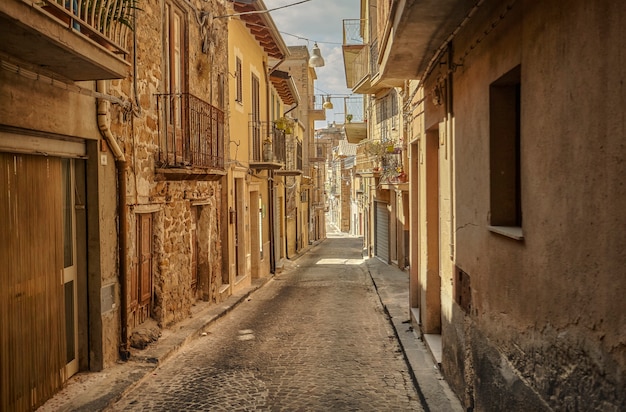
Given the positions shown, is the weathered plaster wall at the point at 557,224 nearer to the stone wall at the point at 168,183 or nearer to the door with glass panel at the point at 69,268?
the door with glass panel at the point at 69,268

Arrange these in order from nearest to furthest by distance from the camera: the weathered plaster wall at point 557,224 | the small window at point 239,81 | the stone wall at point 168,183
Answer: the weathered plaster wall at point 557,224 < the stone wall at point 168,183 < the small window at point 239,81

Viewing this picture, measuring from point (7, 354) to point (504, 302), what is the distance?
446cm

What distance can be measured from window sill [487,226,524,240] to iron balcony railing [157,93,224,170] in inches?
232

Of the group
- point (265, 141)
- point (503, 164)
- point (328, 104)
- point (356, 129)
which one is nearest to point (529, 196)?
point (503, 164)

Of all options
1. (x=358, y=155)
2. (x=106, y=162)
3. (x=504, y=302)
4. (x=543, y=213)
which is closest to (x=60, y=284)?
(x=106, y=162)

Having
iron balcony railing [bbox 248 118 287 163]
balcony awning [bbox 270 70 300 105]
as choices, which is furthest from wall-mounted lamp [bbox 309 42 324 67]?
iron balcony railing [bbox 248 118 287 163]

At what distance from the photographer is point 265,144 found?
16766 mm

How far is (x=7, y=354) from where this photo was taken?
5.31m

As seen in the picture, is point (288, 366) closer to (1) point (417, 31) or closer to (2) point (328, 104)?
(1) point (417, 31)

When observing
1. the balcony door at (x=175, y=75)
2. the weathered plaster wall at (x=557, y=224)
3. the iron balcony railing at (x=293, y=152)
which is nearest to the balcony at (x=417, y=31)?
the weathered plaster wall at (x=557, y=224)

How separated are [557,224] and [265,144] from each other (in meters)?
13.8

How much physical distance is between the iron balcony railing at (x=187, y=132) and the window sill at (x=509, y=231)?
5888mm

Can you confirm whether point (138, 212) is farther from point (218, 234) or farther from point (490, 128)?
point (490, 128)

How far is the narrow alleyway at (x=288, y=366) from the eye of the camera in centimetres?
632
